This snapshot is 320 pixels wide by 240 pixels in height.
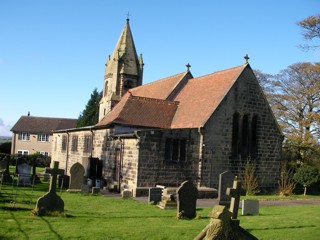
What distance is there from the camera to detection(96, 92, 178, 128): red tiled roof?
82.6 ft

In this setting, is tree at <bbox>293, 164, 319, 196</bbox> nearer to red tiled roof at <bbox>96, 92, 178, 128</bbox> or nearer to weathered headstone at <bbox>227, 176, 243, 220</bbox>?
red tiled roof at <bbox>96, 92, 178, 128</bbox>

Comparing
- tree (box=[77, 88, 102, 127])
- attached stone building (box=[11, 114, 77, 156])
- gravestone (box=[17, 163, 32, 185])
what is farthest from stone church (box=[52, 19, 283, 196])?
attached stone building (box=[11, 114, 77, 156])

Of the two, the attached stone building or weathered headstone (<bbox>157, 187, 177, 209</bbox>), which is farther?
the attached stone building

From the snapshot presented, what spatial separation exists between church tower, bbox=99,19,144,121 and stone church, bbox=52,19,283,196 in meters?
12.1

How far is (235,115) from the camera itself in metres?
24.0

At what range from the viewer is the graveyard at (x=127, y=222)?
394 inches

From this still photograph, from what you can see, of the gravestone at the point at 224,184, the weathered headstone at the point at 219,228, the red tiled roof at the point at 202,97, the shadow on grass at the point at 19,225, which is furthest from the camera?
the red tiled roof at the point at 202,97

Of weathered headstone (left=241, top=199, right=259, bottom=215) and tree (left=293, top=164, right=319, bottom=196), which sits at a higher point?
tree (left=293, top=164, right=319, bottom=196)

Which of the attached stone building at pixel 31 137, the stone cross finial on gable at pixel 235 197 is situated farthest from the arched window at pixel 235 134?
the attached stone building at pixel 31 137

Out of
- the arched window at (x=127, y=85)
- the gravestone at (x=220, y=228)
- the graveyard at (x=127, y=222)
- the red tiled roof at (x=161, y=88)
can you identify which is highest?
the arched window at (x=127, y=85)

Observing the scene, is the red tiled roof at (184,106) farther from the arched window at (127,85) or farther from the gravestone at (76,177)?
the arched window at (127,85)

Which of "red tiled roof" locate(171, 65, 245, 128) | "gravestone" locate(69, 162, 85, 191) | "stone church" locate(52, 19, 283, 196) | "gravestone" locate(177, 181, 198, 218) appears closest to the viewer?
"gravestone" locate(177, 181, 198, 218)

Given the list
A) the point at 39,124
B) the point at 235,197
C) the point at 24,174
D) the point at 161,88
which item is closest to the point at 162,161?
the point at 24,174

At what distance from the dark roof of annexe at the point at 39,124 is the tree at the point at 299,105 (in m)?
41.4
